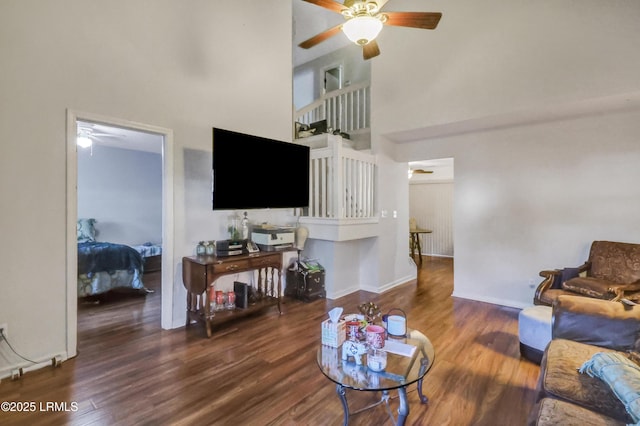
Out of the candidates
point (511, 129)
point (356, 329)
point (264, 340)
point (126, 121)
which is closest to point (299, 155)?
point (126, 121)

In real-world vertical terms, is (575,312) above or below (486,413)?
above

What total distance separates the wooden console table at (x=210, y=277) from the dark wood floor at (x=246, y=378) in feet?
0.50

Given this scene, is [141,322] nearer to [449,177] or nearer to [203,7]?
[203,7]

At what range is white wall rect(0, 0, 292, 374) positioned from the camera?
2.30 m

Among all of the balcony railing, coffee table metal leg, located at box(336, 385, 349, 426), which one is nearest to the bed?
the balcony railing

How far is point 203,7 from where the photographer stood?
Result: 11.0 feet

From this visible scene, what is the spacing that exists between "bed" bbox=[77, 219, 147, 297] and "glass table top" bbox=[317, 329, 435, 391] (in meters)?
3.53

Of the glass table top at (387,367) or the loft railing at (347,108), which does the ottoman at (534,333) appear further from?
the loft railing at (347,108)

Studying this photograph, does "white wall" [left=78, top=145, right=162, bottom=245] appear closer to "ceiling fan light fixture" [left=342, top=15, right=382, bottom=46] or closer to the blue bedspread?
the blue bedspread

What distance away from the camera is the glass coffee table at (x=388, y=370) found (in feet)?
5.14

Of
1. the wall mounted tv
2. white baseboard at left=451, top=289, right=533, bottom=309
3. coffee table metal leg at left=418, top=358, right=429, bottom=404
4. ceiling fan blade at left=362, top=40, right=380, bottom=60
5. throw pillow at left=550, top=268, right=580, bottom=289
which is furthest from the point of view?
white baseboard at left=451, top=289, right=533, bottom=309

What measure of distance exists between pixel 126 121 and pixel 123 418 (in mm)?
2367

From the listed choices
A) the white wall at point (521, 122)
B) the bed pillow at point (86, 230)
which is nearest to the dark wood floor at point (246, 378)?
the white wall at point (521, 122)

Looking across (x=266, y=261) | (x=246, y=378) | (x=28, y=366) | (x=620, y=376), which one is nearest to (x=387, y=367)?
(x=620, y=376)
